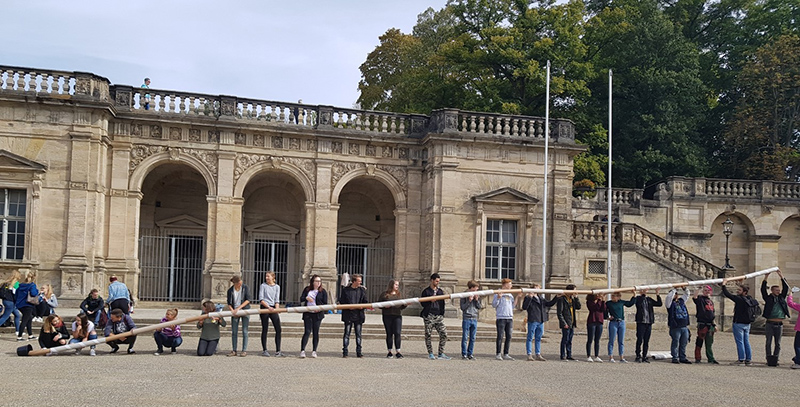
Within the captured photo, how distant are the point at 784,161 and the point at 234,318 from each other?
26.8 meters

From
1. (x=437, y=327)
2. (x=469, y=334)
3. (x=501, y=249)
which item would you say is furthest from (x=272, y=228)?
(x=469, y=334)

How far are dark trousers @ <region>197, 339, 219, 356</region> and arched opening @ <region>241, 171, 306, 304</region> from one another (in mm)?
11797

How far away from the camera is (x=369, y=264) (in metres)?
28.0

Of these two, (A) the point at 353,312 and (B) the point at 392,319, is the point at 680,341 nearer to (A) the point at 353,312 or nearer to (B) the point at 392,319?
(B) the point at 392,319

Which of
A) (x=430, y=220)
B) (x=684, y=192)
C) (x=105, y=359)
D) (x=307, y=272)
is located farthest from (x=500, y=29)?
(x=105, y=359)

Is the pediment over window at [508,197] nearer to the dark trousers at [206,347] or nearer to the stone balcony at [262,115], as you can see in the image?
the stone balcony at [262,115]

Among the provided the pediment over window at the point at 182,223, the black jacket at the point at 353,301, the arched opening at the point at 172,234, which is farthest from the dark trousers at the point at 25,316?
the pediment over window at the point at 182,223

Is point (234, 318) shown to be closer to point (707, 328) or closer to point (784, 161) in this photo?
point (707, 328)

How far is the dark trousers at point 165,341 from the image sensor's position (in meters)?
14.9

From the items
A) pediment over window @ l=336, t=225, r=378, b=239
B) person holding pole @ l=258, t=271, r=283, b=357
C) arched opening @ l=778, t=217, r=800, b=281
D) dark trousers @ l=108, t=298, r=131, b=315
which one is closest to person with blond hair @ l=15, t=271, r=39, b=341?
dark trousers @ l=108, t=298, r=131, b=315

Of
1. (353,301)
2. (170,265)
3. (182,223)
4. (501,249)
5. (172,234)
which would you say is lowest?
(353,301)

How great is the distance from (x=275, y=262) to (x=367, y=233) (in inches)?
128

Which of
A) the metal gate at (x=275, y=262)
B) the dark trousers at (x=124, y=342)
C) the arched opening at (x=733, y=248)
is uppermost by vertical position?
the arched opening at (x=733, y=248)

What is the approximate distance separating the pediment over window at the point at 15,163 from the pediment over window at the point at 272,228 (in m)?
7.15
